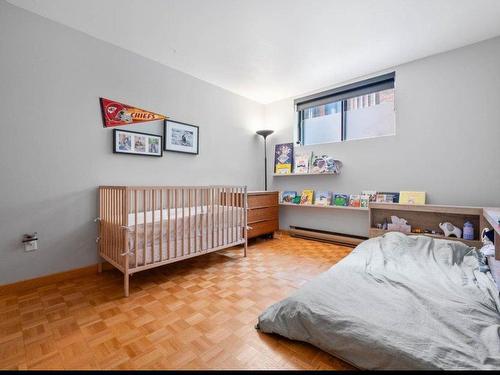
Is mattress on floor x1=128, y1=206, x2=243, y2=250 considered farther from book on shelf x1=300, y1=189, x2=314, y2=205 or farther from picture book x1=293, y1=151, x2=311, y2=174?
picture book x1=293, y1=151, x2=311, y2=174

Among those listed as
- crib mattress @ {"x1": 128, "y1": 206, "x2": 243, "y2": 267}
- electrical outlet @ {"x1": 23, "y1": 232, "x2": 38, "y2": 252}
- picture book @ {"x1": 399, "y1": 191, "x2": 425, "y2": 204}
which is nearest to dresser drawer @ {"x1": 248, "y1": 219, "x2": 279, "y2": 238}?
crib mattress @ {"x1": 128, "y1": 206, "x2": 243, "y2": 267}

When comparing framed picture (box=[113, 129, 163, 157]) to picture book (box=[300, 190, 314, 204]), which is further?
picture book (box=[300, 190, 314, 204])

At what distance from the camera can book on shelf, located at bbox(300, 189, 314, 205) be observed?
359 centimetres

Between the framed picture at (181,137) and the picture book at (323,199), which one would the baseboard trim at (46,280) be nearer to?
the framed picture at (181,137)

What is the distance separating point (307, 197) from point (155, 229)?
7.96 feet

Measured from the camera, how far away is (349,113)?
342 centimetres

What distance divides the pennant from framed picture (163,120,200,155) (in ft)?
0.81

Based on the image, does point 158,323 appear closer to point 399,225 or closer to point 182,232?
point 182,232

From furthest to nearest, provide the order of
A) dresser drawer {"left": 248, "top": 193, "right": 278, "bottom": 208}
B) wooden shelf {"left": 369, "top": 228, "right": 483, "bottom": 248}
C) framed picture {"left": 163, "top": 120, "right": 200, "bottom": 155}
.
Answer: dresser drawer {"left": 248, "top": 193, "right": 278, "bottom": 208}
framed picture {"left": 163, "top": 120, "right": 200, "bottom": 155}
wooden shelf {"left": 369, "top": 228, "right": 483, "bottom": 248}

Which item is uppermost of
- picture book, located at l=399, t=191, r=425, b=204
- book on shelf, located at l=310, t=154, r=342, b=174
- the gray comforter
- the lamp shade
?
the lamp shade

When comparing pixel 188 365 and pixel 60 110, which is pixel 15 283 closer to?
pixel 60 110

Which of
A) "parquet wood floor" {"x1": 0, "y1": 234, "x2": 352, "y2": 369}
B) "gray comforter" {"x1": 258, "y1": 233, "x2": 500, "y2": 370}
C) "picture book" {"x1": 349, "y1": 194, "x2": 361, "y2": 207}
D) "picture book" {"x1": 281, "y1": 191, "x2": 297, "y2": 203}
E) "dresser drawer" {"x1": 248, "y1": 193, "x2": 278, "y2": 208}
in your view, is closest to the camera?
"gray comforter" {"x1": 258, "y1": 233, "x2": 500, "y2": 370}

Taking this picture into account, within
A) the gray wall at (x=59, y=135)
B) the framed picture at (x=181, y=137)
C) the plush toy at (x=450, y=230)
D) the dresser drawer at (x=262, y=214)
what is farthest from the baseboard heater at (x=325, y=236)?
the gray wall at (x=59, y=135)

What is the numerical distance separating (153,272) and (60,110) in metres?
1.76
